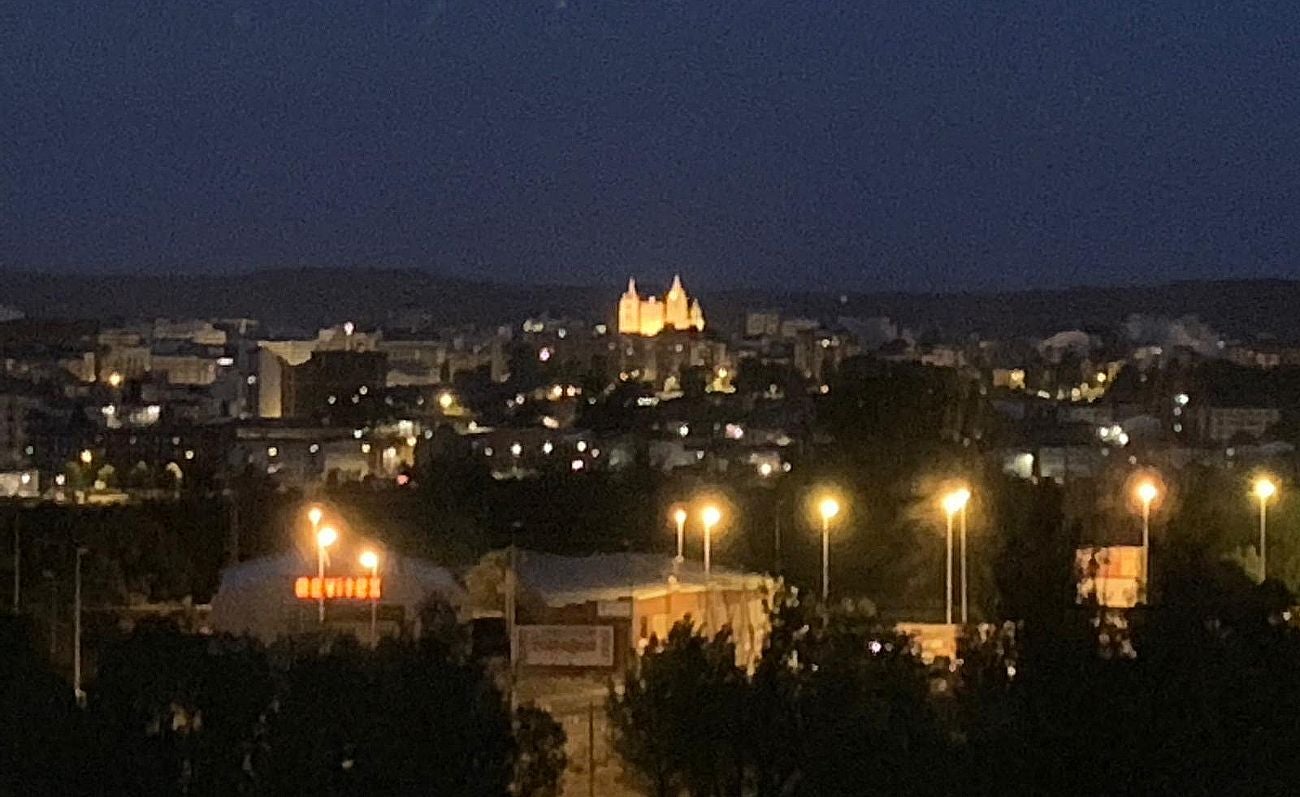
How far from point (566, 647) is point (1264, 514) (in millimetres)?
7012

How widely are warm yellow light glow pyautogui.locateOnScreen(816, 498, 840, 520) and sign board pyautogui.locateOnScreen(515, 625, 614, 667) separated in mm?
5536

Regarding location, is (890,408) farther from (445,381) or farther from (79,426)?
(445,381)

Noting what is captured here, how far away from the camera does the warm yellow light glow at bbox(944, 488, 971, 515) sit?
54.4 feet

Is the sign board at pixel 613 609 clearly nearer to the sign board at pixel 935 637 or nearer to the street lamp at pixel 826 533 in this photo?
the sign board at pixel 935 637

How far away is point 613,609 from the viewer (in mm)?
13516

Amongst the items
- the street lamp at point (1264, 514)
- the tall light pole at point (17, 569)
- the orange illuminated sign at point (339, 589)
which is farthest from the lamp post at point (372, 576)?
the street lamp at point (1264, 514)

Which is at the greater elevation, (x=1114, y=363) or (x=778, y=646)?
(x=1114, y=363)

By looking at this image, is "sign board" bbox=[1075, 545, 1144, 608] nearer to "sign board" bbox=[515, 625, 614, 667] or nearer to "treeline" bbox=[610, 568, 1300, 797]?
"sign board" bbox=[515, 625, 614, 667]

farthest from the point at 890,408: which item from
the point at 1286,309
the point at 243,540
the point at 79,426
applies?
the point at 1286,309

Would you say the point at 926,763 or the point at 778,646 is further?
the point at 778,646

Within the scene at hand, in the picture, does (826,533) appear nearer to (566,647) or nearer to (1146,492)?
(1146,492)

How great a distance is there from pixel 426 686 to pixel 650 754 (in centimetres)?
101

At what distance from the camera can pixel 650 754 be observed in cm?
861

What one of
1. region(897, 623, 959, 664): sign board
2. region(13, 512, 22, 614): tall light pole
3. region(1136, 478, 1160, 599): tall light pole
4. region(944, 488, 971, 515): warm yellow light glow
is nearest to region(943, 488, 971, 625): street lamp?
region(944, 488, 971, 515): warm yellow light glow
